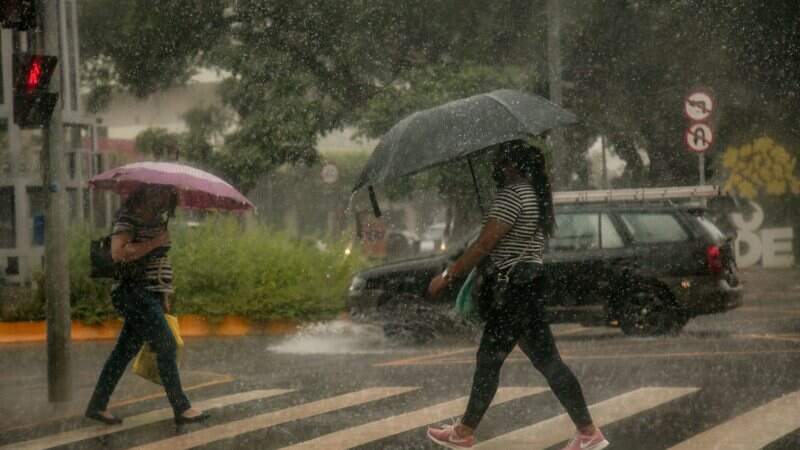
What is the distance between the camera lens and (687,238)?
14.1 m

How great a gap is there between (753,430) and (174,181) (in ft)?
12.4

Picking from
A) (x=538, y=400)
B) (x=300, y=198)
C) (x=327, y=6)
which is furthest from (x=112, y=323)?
(x=300, y=198)

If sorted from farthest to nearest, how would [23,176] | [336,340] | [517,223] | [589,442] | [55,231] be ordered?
[23,176] < [336,340] < [55,231] < [517,223] < [589,442]

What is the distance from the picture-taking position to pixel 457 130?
709cm

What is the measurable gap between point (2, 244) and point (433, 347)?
48.6 feet

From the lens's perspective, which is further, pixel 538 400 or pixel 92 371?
pixel 92 371

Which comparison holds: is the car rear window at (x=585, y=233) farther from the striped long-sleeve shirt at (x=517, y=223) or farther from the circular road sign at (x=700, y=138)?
the striped long-sleeve shirt at (x=517, y=223)

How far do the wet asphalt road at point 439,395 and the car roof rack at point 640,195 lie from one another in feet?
5.62

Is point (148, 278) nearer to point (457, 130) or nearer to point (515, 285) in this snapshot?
point (457, 130)

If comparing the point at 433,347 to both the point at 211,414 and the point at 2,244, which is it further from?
the point at 2,244

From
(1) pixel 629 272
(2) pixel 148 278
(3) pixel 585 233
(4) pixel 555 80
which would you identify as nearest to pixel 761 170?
(4) pixel 555 80

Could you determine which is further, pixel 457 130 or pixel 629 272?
pixel 629 272

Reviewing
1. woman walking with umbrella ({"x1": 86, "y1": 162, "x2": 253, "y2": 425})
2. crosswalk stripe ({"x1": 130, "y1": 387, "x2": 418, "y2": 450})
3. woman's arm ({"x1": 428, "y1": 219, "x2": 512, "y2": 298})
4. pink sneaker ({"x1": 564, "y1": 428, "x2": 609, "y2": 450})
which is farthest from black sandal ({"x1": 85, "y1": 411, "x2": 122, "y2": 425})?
pink sneaker ({"x1": 564, "y1": 428, "x2": 609, "y2": 450})

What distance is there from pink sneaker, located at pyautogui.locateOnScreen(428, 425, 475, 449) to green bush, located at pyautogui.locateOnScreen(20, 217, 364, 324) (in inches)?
368
